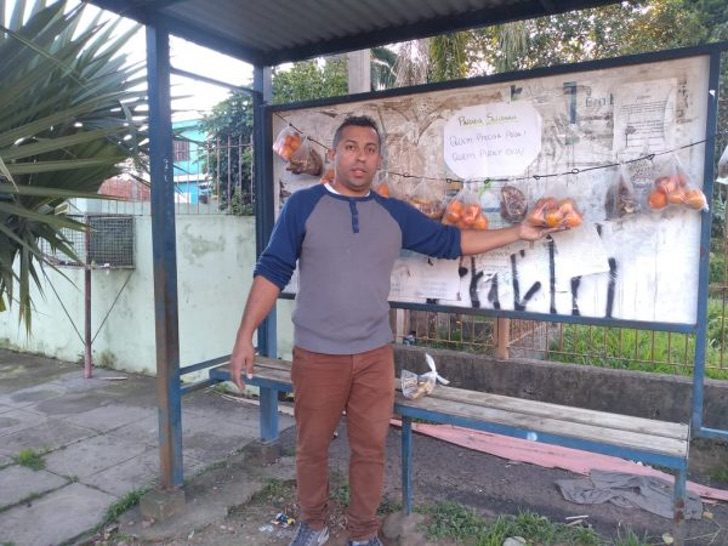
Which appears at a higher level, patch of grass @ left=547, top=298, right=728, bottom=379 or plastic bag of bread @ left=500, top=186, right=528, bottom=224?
plastic bag of bread @ left=500, top=186, right=528, bottom=224

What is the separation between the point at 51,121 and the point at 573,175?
7.63 ft

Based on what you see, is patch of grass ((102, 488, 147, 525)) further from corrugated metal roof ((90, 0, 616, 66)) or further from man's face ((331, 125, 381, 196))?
corrugated metal roof ((90, 0, 616, 66))

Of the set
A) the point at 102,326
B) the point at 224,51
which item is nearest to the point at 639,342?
the point at 224,51

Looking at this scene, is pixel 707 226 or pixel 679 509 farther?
pixel 707 226

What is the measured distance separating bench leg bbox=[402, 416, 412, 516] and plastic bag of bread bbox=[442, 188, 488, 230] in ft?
3.17

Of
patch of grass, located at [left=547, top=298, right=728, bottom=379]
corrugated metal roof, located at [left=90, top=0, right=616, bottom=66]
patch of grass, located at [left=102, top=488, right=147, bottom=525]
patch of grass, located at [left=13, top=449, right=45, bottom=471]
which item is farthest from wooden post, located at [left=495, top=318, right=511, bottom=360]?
patch of grass, located at [left=13, top=449, right=45, bottom=471]

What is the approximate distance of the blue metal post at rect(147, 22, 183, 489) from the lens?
2959mm

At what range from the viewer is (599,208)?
8.51ft

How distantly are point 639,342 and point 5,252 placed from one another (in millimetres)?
4435

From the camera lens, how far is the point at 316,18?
10.6ft

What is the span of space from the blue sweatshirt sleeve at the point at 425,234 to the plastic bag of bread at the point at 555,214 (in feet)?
1.17

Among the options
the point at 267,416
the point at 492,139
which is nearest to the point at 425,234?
the point at 492,139

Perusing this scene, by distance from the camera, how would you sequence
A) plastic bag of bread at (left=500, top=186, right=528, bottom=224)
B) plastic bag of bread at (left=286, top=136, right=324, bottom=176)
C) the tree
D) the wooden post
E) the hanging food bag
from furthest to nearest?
the tree < the wooden post < plastic bag of bread at (left=286, top=136, right=324, bottom=176) < plastic bag of bread at (left=500, top=186, right=528, bottom=224) < the hanging food bag

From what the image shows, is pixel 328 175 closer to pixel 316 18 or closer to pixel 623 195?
pixel 316 18
